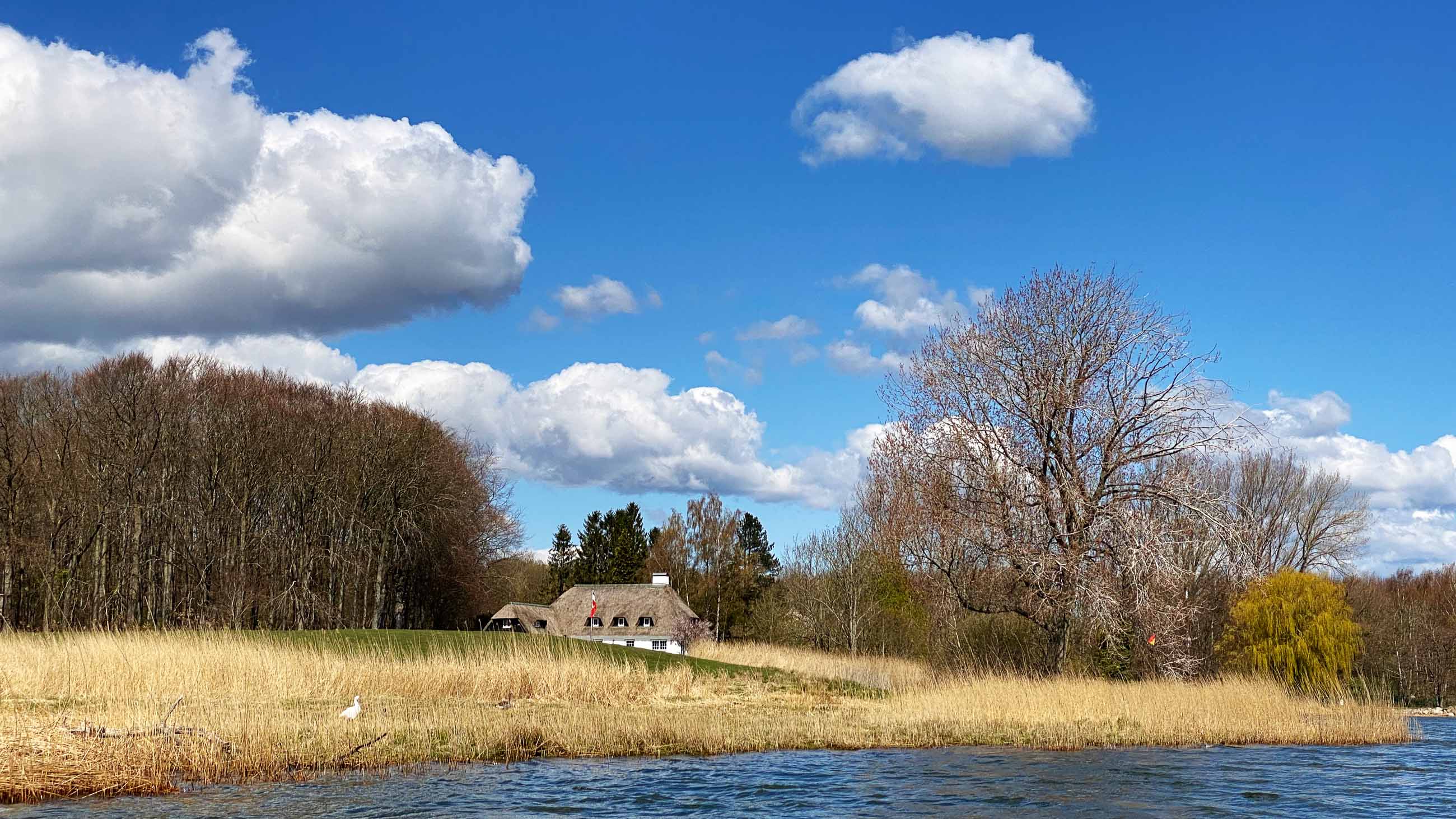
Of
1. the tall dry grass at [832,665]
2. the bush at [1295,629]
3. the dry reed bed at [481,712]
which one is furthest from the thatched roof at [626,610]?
the dry reed bed at [481,712]

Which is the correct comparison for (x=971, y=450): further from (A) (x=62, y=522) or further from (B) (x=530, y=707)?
(A) (x=62, y=522)

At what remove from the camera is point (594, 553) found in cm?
10275

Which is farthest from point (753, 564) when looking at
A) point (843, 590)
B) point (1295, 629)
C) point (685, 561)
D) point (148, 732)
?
point (148, 732)

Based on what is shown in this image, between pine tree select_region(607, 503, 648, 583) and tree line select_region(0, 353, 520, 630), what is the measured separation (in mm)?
42692

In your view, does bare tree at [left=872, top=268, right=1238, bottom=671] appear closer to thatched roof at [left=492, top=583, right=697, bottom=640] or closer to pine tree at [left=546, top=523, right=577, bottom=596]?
thatched roof at [left=492, top=583, right=697, bottom=640]

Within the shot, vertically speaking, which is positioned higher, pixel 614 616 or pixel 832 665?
pixel 614 616

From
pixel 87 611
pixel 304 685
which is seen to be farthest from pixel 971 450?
pixel 87 611

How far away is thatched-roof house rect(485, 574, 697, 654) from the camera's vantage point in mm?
74062

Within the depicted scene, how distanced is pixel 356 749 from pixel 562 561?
301 feet

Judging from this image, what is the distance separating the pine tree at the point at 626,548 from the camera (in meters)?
99.5

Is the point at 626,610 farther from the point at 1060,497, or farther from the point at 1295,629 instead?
the point at 1060,497

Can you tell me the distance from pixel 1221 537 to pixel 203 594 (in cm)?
4163

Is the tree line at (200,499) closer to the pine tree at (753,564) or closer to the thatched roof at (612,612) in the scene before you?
the thatched roof at (612,612)

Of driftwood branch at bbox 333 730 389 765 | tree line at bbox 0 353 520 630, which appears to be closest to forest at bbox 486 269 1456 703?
driftwood branch at bbox 333 730 389 765
